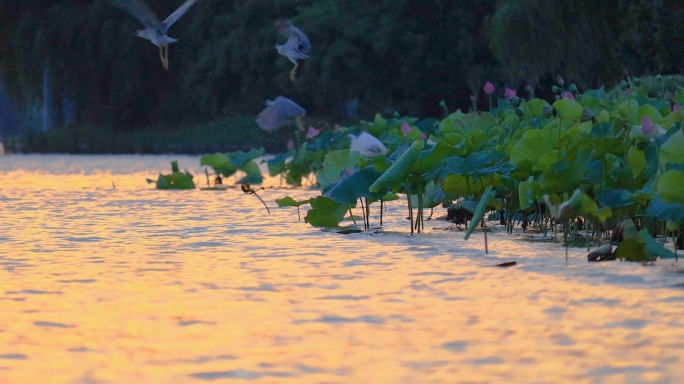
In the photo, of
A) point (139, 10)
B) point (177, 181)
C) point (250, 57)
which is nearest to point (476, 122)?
point (139, 10)

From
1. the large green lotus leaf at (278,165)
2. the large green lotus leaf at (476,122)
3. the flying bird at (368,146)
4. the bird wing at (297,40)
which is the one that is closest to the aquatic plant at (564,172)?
the large green lotus leaf at (476,122)

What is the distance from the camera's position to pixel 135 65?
35.7 metres

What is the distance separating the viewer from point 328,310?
4270mm

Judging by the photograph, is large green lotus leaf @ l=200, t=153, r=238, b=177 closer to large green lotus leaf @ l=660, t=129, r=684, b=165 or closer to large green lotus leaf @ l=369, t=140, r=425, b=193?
large green lotus leaf @ l=369, t=140, r=425, b=193

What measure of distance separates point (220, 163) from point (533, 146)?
7043 mm

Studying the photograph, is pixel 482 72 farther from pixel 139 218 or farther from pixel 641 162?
pixel 641 162

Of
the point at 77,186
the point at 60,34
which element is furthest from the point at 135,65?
the point at 77,186

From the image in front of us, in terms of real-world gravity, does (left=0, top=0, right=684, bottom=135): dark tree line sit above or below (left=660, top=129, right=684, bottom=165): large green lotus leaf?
above

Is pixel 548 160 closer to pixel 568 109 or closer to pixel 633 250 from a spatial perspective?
pixel 633 250

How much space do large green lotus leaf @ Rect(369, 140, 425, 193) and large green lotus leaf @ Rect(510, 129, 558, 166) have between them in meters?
0.51

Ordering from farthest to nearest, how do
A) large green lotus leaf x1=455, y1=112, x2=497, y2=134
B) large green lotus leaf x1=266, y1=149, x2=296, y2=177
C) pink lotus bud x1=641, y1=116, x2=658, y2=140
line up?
large green lotus leaf x1=266, y1=149, x2=296, y2=177, large green lotus leaf x1=455, y1=112, x2=497, y2=134, pink lotus bud x1=641, y1=116, x2=658, y2=140

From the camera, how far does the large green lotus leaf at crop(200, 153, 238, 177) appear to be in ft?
41.6

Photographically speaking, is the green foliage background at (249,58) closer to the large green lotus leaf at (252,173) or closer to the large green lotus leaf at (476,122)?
the large green lotus leaf at (252,173)

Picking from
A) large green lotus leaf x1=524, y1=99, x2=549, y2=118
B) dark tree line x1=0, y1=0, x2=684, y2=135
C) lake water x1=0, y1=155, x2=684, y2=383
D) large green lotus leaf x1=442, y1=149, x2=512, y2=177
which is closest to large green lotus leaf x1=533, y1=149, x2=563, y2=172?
lake water x1=0, y1=155, x2=684, y2=383
